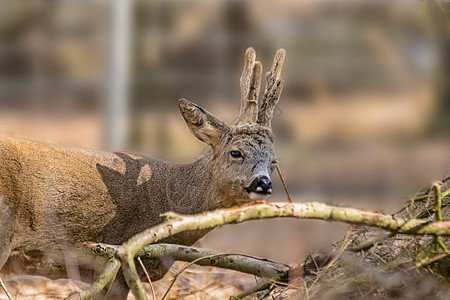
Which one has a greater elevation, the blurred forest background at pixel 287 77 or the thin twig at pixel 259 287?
the blurred forest background at pixel 287 77

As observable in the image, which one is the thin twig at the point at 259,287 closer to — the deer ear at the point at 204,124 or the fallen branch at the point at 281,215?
the fallen branch at the point at 281,215

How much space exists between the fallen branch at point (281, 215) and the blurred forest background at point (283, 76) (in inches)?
188

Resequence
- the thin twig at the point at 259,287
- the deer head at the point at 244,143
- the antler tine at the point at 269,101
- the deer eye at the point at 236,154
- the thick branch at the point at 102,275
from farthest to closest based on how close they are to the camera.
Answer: the antler tine at the point at 269,101
the deer eye at the point at 236,154
the deer head at the point at 244,143
the thin twig at the point at 259,287
the thick branch at the point at 102,275

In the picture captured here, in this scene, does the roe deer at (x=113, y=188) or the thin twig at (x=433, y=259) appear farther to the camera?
the roe deer at (x=113, y=188)

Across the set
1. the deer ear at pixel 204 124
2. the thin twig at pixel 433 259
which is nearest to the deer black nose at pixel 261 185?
the deer ear at pixel 204 124

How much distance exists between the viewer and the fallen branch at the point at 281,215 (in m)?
2.80

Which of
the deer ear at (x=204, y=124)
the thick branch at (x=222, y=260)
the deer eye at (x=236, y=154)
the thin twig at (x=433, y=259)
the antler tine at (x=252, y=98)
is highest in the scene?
the antler tine at (x=252, y=98)

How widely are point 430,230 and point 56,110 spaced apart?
20.5 ft

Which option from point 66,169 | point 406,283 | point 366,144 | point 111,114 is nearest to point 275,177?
point 366,144

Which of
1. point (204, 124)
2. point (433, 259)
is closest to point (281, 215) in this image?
point (433, 259)

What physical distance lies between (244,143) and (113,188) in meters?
0.87

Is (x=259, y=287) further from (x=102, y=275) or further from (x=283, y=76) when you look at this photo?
(x=283, y=76)

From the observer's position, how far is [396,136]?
27.0ft

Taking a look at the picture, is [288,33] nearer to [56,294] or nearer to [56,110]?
[56,110]
